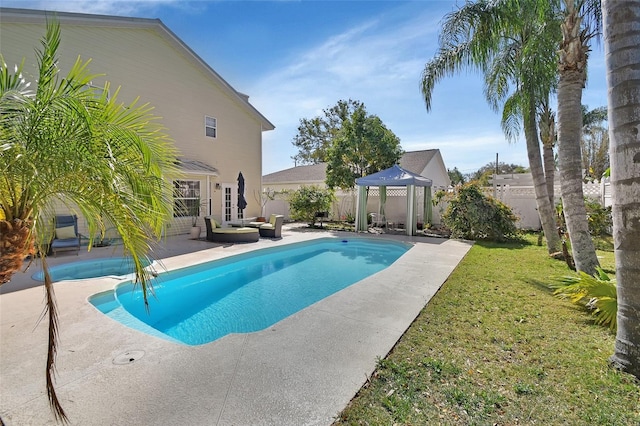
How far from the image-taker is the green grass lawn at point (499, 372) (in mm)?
2727

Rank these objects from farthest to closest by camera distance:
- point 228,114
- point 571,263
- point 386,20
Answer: point 228,114
point 386,20
point 571,263

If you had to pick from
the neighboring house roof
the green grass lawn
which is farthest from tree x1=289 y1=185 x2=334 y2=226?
the green grass lawn

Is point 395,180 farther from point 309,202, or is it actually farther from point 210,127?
point 210,127

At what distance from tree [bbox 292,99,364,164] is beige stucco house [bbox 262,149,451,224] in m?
9.41

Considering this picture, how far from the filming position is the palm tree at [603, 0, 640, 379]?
3.27 m

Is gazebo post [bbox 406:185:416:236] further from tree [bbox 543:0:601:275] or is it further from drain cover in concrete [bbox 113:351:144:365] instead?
drain cover in concrete [bbox 113:351:144:365]

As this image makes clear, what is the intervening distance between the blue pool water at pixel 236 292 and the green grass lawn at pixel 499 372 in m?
3.13

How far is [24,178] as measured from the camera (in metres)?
2.32

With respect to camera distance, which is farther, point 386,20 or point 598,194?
point 598,194

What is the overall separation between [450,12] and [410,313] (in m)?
8.60

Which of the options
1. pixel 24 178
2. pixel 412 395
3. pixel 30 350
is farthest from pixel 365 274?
pixel 24 178

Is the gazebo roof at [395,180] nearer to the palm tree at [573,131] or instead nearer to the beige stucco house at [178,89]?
the beige stucco house at [178,89]

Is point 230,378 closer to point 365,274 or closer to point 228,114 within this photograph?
point 365,274

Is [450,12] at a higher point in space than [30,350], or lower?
higher
